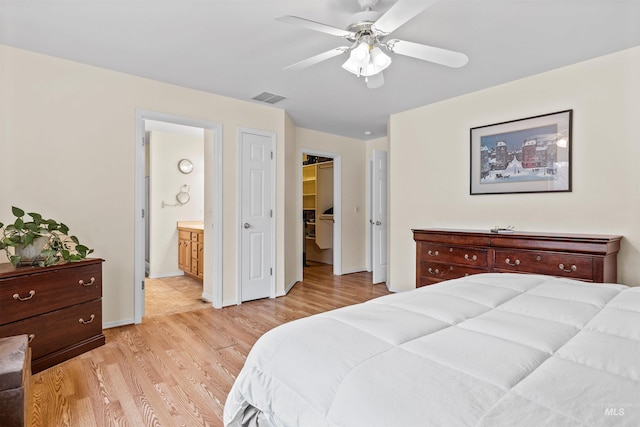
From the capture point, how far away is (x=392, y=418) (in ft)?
2.30

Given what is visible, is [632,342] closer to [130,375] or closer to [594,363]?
[594,363]

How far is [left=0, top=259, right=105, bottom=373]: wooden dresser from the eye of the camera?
2211 mm

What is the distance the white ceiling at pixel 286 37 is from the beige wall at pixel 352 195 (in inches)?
79.9

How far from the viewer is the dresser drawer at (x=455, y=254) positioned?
3.06 meters

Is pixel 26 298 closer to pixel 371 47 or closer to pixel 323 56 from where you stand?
pixel 323 56

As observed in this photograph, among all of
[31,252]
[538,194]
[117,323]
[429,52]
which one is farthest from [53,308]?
[538,194]

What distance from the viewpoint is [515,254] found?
282 cm

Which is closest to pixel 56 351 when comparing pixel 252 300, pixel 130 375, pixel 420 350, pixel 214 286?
pixel 130 375

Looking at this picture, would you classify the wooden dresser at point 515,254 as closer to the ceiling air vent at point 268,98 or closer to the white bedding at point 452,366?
the white bedding at point 452,366

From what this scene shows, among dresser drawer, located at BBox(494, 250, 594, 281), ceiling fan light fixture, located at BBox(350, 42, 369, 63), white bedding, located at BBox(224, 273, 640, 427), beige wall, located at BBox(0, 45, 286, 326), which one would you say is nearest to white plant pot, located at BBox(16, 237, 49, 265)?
beige wall, located at BBox(0, 45, 286, 326)

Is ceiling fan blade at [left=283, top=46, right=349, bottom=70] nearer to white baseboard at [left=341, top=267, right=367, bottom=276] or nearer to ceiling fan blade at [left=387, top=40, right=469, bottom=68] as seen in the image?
ceiling fan blade at [left=387, top=40, right=469, bottom=68]

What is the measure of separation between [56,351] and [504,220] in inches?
157

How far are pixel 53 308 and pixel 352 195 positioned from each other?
434 cm

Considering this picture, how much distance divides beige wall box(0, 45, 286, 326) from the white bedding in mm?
2568
